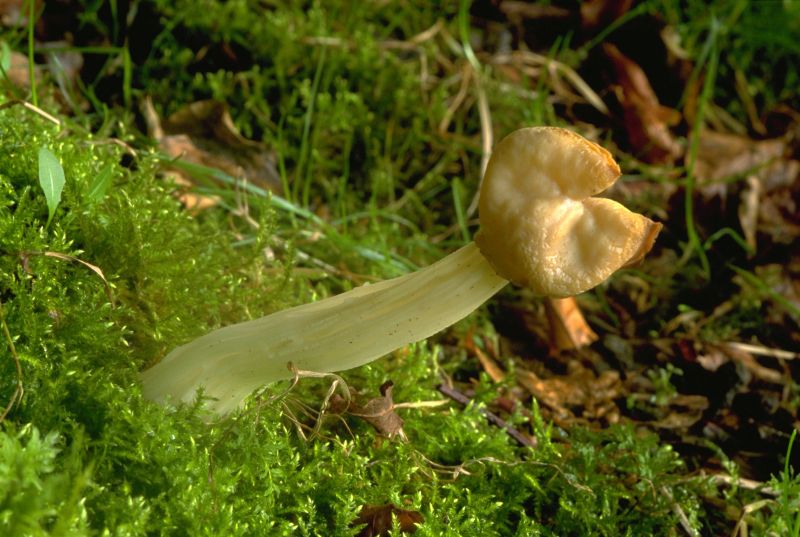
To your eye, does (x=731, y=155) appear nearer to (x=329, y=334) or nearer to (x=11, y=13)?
(x=329, y=334)

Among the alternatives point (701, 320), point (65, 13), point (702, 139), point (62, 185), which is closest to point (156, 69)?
point (65, 13)

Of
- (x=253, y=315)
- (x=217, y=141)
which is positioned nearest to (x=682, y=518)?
(x=253, y=315)

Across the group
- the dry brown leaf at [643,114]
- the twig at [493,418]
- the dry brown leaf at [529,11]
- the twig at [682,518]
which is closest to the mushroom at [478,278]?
the twig at [493,418]

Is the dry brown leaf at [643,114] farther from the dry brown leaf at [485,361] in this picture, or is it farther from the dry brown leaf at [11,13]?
the dry brown leaf at [11,13]

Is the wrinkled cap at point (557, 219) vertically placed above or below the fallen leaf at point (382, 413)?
above

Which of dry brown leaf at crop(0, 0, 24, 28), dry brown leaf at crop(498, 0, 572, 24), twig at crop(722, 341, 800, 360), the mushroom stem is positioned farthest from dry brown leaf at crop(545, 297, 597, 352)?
dry brown leaf at crop(0, 0, 24, 28)

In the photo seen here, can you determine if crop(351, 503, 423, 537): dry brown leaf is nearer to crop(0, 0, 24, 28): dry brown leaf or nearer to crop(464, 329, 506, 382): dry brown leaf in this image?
crop(464, 329, 506, 382): dry brown leaf

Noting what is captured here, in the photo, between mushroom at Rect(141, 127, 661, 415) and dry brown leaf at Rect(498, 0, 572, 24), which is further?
dry brown leaf at Rect(498, 0, 572, 24)
